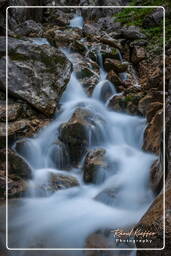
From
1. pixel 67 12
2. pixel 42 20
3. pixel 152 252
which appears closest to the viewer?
pixel 152 252

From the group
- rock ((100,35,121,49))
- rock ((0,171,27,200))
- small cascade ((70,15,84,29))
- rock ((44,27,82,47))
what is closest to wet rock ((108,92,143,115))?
rock ((0,171,27,200))

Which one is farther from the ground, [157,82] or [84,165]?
[157,82]

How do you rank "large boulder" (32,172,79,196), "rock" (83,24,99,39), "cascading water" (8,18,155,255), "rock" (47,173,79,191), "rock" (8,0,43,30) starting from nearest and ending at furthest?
"cascading water" (8,18,155,255)
"large boulder" (32,172,79,196)
"rock" (47,173,79,191)
"rock" (8,0,43,30)
"rock" (83,24,99,39)

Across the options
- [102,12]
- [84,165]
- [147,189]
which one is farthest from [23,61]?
[102,12]

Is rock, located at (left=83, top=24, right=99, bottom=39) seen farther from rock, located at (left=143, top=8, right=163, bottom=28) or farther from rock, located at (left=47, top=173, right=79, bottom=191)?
rock, located at (left=47, top=173, right=79, bottom=191)

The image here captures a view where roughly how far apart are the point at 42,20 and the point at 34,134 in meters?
9.95

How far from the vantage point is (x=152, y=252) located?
9.22ft

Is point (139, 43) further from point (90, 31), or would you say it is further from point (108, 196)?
point (108, 196)

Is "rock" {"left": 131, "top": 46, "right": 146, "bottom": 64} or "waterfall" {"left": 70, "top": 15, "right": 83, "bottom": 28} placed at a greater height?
"waterfall" {"left": 70, "top": 15, "right": 83, "bottom": 28}

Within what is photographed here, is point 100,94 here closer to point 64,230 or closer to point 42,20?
point 64,230

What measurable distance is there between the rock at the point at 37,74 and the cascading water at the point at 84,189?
529 mm

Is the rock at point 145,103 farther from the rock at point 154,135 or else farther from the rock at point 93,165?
the rock at point 93,165

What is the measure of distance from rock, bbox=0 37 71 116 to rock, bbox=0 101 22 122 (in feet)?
0.90

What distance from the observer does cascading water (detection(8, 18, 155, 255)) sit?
4086 mm
